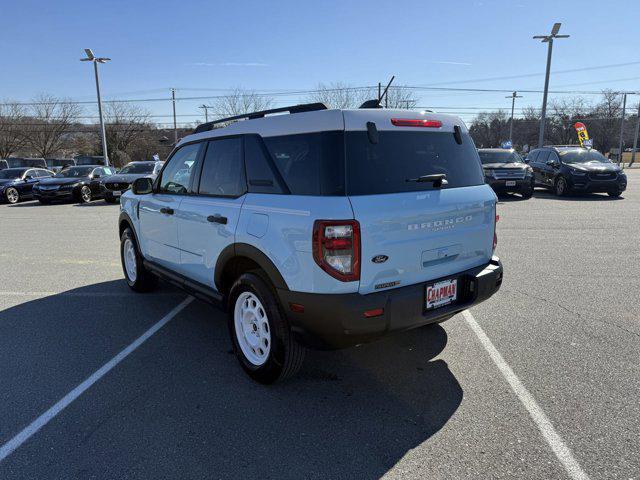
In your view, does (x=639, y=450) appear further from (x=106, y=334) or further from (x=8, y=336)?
(x=8, y=336)

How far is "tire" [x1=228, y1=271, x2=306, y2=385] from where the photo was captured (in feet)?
10.2

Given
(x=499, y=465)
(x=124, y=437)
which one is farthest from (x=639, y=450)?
(x=124, y=437)


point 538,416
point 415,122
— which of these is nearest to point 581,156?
point 415,122

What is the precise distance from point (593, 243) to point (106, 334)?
8.07 meters

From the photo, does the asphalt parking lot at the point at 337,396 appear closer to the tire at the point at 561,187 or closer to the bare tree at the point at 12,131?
the tire at the point at 561,187

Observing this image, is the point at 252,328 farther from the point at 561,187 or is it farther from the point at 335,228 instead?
the point at 561,187

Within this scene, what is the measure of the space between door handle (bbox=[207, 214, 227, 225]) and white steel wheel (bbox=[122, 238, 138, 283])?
2350 millimetres

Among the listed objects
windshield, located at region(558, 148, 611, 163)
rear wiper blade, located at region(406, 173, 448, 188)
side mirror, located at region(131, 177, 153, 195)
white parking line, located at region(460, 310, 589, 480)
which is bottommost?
white parking line, located at region(460, 310, 589, 480)

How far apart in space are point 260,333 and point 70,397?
1.42 metres

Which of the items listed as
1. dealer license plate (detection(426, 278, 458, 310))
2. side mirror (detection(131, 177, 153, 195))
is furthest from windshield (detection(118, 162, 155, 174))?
dealer license plate (detection(426, 278, 458, 310))

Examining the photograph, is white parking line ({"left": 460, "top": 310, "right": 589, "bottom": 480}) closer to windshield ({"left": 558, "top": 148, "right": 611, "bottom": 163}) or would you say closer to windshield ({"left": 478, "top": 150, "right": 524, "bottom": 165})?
windshield ({"left": 478, "top": 150, "right": 524, "bottom": 165})

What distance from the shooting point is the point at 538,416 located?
2885 millimetres

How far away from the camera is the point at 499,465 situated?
2.45 metres

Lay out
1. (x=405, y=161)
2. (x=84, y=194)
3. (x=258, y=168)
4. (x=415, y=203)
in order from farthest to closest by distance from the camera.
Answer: (x=84, y=194) → (x=258, y=168) → (x=405, y=161) → (x=415, y=203)
